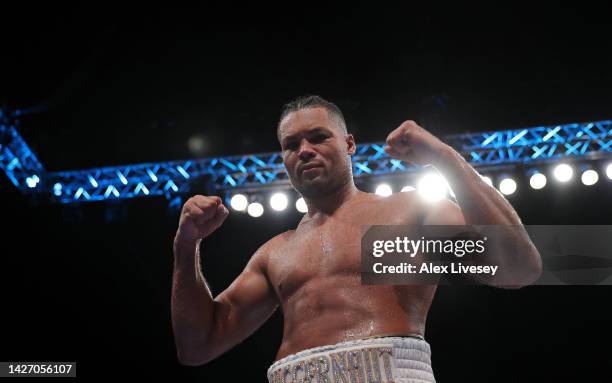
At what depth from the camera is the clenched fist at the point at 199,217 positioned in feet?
6.01

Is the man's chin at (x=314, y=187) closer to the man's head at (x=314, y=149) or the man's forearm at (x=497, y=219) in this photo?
the man's head at (x=314, y=149)

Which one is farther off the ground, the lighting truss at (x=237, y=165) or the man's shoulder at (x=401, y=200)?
the lighting truss at (x=237, y=165)

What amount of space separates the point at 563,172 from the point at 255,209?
1.87 metres

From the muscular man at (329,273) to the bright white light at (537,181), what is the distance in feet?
7.99

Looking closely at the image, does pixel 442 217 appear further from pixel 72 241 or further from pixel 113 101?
pixel 72 241

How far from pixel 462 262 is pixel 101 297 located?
12.3ft

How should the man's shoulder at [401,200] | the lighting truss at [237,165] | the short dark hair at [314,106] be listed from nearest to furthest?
the man's shoulder at [401,200], the short dark hair at [314,106], the lighting truss at [237,165]

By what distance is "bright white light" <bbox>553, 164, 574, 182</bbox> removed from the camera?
421cm

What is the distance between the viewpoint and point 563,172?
166 inches

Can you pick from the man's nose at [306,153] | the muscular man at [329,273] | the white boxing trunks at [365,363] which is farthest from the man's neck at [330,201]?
the white boxing trunks at [365,363]

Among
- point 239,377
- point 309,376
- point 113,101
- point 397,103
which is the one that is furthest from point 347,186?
point 239,377

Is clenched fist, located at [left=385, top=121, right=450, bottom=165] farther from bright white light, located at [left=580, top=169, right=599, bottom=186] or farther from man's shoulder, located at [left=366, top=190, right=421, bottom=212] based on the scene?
bright white light, located at [left=580, top=169, right=599, bottom=186]

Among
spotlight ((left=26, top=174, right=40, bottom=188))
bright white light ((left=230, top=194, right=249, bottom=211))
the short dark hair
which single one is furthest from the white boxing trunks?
spotlight ((left=26, top=174, right=40, bottom=188))

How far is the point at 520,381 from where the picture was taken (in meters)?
4.78
